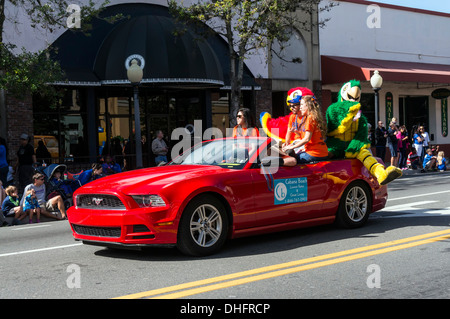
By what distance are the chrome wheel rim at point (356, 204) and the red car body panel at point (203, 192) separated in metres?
0.28

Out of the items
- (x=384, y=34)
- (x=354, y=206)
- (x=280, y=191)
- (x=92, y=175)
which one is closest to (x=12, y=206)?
(x=92, y=175)

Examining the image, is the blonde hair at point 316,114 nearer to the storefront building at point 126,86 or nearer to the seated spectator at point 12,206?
the seated spectator at point 12,206

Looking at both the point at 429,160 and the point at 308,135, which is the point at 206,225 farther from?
the point at 429,160

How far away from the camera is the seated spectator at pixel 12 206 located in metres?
11.6

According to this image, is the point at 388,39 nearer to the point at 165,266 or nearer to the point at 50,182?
the point at 50,182

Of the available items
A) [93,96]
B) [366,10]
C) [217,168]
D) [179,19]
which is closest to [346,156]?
[217,168]

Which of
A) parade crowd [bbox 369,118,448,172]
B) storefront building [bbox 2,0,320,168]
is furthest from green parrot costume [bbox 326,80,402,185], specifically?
parade crowd [bbox 369,118,448,172]

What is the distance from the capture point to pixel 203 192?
21.5 ft

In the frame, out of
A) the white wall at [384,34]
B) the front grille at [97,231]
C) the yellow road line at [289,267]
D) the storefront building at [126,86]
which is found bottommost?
the yellow road line at [289,267]

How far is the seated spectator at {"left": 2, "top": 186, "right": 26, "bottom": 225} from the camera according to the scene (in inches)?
458

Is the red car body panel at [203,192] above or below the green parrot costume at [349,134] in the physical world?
below

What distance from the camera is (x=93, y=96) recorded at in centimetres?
1925

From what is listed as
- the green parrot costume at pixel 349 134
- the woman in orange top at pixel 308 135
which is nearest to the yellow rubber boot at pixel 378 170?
the green parrot costume at pixel 349 134
